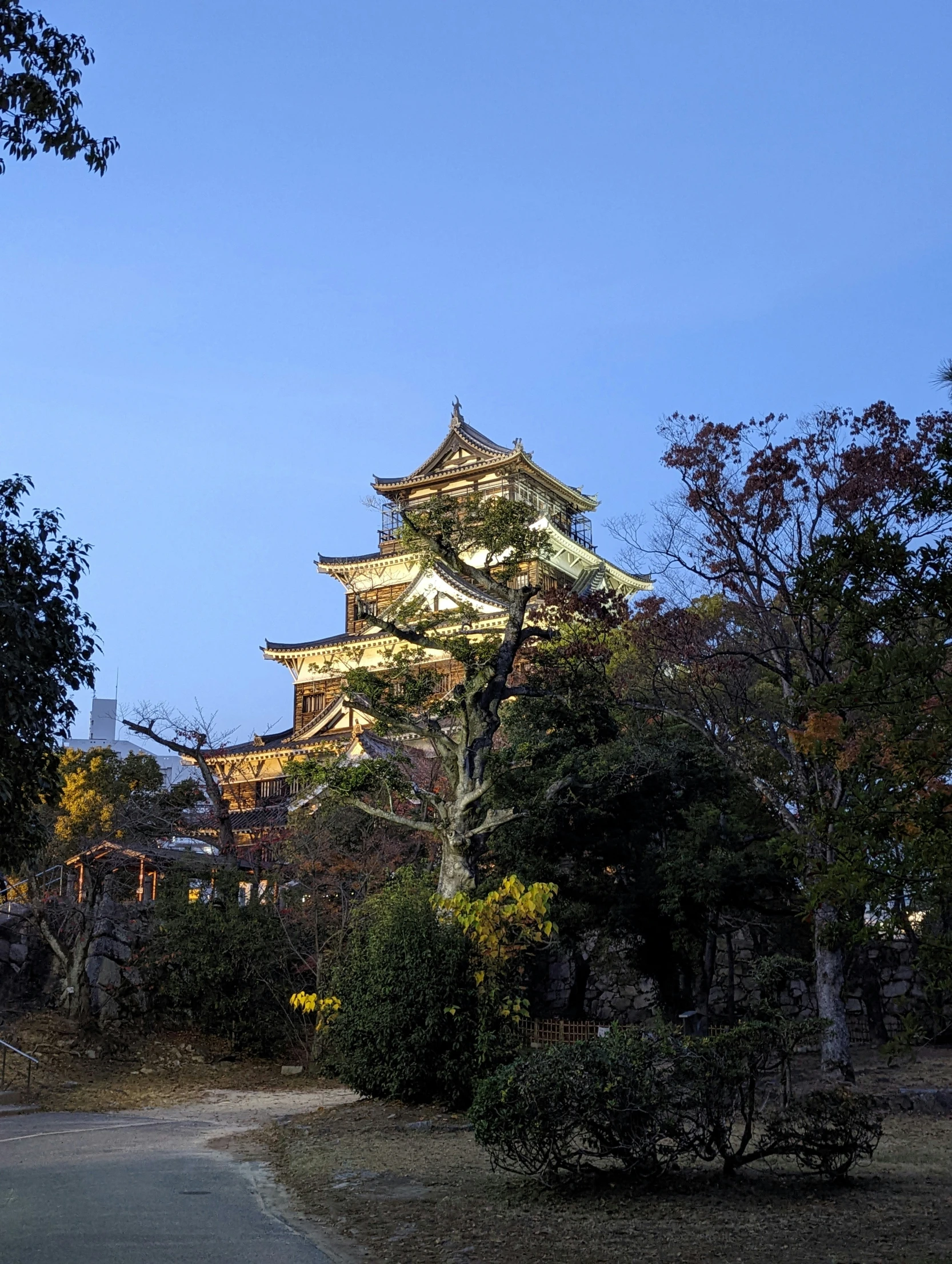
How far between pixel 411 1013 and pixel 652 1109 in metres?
5.46

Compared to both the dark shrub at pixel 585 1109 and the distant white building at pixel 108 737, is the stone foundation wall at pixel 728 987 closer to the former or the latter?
the dark shrub at pixel 585 1109

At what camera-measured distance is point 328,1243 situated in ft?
22.5

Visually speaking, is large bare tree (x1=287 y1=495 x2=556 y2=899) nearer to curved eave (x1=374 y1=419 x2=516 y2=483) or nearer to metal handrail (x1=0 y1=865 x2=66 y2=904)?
metal handrail (x1=0 y1=865 x2=66 y2=904)

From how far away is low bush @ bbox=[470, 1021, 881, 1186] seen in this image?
753 cm

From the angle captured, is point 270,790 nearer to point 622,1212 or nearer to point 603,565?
point 603,565

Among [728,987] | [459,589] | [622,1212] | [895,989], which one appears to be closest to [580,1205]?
[622,1212]

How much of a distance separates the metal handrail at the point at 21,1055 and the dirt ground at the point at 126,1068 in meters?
0.09

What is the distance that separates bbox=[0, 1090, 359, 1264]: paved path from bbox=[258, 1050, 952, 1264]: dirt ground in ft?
1.28

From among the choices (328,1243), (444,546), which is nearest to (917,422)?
(444,546)

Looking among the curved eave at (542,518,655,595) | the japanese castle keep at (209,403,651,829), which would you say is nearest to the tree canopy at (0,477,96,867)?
the japanese castle keep at (209,403,651,829)

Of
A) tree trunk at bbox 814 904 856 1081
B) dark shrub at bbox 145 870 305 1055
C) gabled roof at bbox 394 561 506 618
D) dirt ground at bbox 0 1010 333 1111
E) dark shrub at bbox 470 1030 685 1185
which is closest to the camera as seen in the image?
dark shrub at bbox 470 1030 685 1185

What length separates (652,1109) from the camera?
7512 mm

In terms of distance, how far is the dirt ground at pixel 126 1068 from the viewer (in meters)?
16.0

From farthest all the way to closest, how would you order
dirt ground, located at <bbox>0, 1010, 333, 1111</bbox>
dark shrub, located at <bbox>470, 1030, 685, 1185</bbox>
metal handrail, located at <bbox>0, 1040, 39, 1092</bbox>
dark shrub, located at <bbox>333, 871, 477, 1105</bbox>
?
dirt ground, located at <bbox>0, 1010, 333, 1111</bbox> → metal handrail, located at <bbox>0, 1040, 39, 1092</bbox> → dark shrub, located at <bbox>333, 871, 477, 1105</bbox> → dark shrub, located at <bbox>470, 1030, 685, 1185</bbox>
